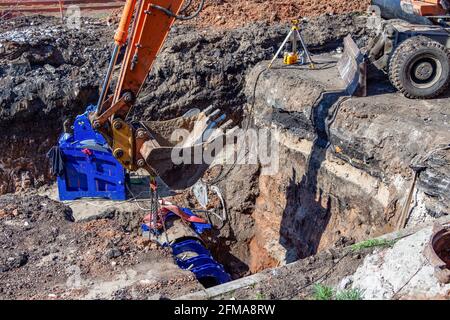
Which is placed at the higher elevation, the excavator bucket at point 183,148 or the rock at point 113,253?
the excavator bucket at point 183,148

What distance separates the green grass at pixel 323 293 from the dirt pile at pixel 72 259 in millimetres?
1671

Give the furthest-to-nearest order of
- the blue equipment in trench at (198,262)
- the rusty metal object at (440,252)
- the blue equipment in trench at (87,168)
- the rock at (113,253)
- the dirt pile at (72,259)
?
the blue equipment in trench at (87,168), the blue equipment in trench at (198,262), the rock at (113,253), the dirt pile at (72,259), the rusty metal object at (440,252)

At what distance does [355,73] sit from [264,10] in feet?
18.0

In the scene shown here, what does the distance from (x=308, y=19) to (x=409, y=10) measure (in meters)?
4.17

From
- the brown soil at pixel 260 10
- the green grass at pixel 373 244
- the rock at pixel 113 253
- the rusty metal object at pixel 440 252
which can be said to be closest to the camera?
the rusty metal object at pixel 440 252

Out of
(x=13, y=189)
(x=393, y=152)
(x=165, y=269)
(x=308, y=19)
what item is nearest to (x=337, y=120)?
(x=393, y=152)

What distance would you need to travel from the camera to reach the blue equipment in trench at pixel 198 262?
25.7 feet

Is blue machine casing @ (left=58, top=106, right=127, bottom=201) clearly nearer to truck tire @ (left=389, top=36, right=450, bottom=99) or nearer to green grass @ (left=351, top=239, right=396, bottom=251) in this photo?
truck tire @ (left=389, top=36, right=450, bottom=99)

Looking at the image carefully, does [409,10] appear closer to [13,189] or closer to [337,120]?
[337,120]

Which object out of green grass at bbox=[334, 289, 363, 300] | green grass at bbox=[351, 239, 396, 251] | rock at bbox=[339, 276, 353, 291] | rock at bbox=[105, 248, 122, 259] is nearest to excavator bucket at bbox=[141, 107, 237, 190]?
rock at bbox=[105, 248, 122, 259]

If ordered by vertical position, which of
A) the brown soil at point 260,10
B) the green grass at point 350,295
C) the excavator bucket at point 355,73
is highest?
the brown soil at point 260,10

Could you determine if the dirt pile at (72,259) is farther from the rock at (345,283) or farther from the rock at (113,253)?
the rock at (345,283)

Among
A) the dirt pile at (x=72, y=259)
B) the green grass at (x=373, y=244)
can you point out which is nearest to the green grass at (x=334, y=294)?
the green grass at (x=373, y=244)

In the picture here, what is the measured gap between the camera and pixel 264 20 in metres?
14.0
